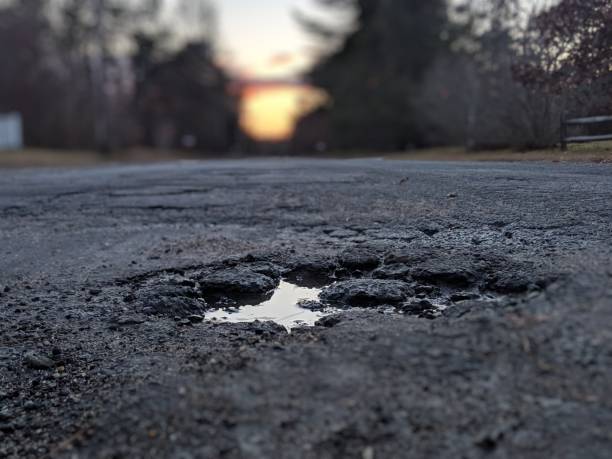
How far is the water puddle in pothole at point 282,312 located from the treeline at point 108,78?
24129 millimetres

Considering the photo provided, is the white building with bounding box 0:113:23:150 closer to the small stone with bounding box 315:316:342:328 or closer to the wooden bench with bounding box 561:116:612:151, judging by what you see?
the wooden bench with bounding box 561:116:612:151

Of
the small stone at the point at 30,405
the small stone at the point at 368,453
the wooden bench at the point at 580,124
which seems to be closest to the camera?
the small stone at the point at 368,453

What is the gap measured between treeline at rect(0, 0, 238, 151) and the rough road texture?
74.3 feet

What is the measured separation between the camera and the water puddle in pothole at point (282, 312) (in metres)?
3.73

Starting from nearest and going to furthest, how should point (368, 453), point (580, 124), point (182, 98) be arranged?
point (368, 453) → point (580, 124) → point (182, 98)

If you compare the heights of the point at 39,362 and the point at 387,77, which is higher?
the point at 387,77

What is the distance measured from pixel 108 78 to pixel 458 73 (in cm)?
2698

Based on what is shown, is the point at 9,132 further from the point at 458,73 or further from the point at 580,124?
the point at 580,124

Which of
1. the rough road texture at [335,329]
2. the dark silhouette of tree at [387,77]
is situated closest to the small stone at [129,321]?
the rough road texture at [335,329]

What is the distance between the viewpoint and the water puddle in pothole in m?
3.73

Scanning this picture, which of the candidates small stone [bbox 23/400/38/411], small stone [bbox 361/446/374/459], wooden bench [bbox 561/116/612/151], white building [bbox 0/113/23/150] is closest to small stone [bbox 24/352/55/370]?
small stone [bbox 23/400/38/411]

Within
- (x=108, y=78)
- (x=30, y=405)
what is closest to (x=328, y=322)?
(x=30, y=405)

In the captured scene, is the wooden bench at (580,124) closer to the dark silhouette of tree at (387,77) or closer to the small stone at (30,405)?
the small stone at (30,405)

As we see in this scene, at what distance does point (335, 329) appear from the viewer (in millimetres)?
3203
